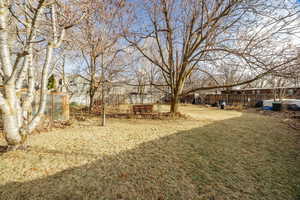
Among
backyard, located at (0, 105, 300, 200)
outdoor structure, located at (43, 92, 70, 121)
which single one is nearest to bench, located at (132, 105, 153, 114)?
outdoor structure, located at (43, 92, 70, 121)

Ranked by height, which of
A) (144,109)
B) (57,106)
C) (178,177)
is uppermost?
(57,106)

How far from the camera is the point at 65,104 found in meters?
6.64

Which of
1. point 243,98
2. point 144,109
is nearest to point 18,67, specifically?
point 144,109

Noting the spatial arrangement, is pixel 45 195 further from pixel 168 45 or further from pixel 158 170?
pixel 168 45

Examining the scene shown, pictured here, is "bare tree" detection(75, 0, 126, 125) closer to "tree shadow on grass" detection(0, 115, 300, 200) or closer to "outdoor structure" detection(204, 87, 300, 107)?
"tree shadow on grass" detection(0, 115, 300, 200)

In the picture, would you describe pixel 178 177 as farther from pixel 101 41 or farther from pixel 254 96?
pixel 254 96

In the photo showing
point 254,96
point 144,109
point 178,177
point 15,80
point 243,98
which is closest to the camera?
point 178,177

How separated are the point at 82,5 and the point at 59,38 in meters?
1.09

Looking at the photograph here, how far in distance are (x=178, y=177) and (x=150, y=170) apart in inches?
21.9

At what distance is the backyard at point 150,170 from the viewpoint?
6.43 feet

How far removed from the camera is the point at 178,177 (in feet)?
7.66

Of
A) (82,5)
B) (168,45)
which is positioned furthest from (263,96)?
(82,5)

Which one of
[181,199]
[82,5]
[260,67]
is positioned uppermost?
[82,5]

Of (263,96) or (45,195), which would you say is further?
(263,96)
